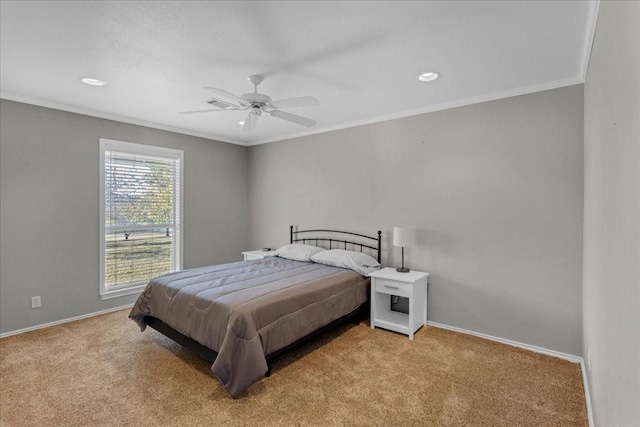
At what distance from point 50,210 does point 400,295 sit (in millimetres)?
4077

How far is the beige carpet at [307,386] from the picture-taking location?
2.08 m

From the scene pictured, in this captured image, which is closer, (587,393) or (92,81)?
(587,393)

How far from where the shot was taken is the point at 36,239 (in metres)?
3.52

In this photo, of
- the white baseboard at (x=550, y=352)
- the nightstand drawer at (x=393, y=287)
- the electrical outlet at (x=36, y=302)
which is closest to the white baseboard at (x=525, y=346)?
the white baseboard at (x=550, y=352)

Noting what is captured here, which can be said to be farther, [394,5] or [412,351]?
[412,351]

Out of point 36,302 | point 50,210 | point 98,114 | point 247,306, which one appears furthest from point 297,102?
point 36,302

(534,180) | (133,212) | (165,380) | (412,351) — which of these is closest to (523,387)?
(412,351)

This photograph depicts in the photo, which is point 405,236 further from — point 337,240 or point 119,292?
point 119,292

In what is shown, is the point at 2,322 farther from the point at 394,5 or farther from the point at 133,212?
the point at 394,5

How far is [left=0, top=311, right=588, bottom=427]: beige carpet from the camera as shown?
2.08 meters

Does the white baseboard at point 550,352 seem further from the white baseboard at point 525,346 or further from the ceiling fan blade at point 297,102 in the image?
the ceiling fan blade at point 297,102

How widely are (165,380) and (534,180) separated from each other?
12.1 ft

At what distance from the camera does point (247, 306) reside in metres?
2.43

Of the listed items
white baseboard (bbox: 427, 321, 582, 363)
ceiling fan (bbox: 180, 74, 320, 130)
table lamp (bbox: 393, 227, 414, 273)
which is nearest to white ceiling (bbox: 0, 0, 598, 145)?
ceiling fan (bbox: 180, 74, 320, 130)
